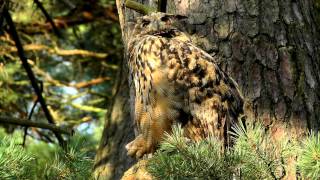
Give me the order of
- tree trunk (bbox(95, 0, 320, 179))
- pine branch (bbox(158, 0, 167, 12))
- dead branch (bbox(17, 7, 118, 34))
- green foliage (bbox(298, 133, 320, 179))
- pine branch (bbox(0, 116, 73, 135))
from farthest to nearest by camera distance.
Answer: dead branch (bbox(17, 7, 118, 34)) → pine branch (bbox(0, 116, 73, 135)) → pine branch (bbox(158, 0, 167, 12)) → tree trunk (bbox(95, 0, 320, 179)) → green foliage (bbox(298, 133, 320, 179))

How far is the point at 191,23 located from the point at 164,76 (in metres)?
0.56

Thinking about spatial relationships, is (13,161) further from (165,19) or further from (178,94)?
(165,19)

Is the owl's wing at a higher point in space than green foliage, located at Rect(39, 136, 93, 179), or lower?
higher

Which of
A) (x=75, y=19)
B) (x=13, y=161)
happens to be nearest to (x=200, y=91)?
(x=13, y=161)

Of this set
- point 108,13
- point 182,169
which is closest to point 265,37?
point 182,169

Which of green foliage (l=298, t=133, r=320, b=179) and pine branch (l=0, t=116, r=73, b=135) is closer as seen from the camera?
green foliage (l=298, t=133, r=320, b=179)

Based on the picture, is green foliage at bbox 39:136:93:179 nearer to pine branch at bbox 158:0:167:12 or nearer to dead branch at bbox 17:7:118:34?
pine branch at bbox 158:0:167:12

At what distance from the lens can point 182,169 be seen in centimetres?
188

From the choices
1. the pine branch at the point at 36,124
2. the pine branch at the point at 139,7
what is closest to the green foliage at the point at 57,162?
the pine branch at the point at 139,7

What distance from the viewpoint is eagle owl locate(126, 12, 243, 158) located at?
2.44 m

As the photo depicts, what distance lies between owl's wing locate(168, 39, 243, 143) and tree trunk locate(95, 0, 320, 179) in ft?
1.01

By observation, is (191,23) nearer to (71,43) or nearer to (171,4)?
(171,4)

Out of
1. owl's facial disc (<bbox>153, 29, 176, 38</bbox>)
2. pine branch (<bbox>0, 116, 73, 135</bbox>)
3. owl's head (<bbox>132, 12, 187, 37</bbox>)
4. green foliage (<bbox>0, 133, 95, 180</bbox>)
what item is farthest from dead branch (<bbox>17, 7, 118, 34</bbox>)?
green foliage (<bbox>0, 133, 95, 180</bbox>)

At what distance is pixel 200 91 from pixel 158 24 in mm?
385
